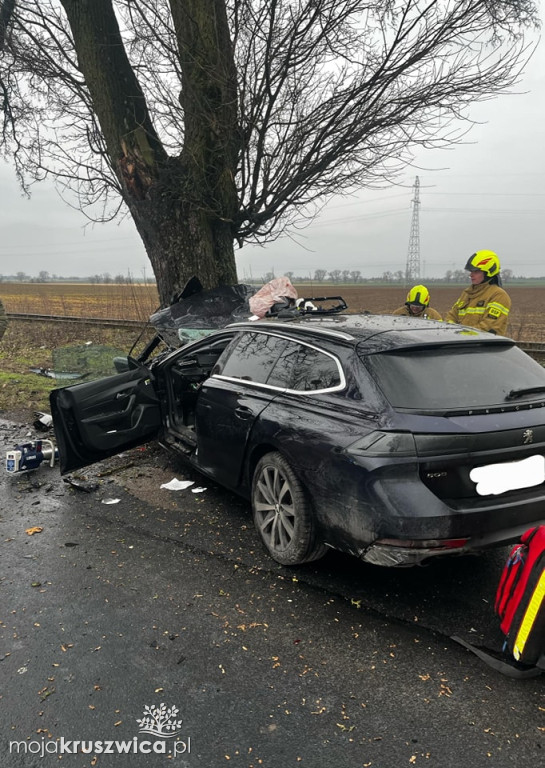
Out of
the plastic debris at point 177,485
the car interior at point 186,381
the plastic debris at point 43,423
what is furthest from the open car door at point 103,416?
the plastic debris at point 43,423

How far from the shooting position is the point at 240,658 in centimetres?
266

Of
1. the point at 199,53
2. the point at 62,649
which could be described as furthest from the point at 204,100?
the point at 62,649

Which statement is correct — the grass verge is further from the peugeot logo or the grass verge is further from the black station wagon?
the peugeot logo

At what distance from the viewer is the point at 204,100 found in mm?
6988

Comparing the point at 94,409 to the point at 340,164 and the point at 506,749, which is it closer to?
the point at 506,749

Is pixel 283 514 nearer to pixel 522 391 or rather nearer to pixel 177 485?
pixel 522 391

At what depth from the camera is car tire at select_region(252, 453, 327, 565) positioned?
327cm

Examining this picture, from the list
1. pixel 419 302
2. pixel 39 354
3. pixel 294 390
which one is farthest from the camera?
pixel 39 354

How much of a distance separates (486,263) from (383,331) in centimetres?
292

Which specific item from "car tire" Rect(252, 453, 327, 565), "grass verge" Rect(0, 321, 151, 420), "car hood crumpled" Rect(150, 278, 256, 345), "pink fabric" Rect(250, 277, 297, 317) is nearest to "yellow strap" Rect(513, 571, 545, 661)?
"car tire" Rect(252, 453, 327, 565)

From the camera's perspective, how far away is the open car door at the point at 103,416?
4770 millimetres

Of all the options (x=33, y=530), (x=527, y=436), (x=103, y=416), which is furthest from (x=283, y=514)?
(x=103, y=416)

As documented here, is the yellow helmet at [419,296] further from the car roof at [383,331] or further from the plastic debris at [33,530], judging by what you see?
the plastic debris at [33,530]

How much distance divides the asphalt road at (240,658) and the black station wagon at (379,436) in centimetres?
38
